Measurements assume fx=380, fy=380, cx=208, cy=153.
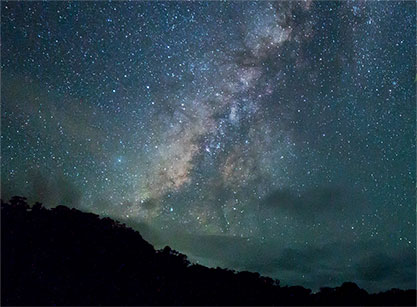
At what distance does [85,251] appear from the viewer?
47.6ft

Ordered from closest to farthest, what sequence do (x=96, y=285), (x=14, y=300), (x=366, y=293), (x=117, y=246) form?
(x=14, y=300)
(x=96, y=285)
(x=366, y=293)
(x=117, y=246)

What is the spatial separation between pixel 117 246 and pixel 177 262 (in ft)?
8.81

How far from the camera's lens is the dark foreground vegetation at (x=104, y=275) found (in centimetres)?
1315

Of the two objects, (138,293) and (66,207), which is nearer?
(138,293)

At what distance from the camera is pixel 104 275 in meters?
13.9

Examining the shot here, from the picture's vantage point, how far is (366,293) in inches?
568

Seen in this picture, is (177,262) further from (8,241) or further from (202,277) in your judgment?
(8,241)

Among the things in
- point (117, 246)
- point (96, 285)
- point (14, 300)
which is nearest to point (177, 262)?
point (117, 246)

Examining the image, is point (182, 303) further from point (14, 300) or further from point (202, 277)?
point (14, 300)

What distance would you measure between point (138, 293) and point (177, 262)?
2.93 metres

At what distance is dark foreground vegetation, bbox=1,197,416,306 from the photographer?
1315 centimetres

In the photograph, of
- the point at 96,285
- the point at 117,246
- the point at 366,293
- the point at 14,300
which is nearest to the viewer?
the point at 14,300

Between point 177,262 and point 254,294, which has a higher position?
point 177,262

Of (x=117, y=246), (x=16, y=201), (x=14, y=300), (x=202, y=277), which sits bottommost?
(x=14, y=300)
